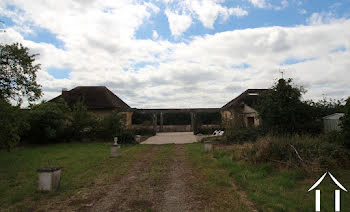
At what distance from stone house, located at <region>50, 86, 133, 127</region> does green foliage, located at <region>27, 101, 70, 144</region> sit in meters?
6.37

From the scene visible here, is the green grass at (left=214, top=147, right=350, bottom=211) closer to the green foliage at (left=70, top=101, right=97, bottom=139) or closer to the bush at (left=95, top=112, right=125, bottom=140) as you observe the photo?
the bush at (left=95, top=112, right=125, bottom=140)

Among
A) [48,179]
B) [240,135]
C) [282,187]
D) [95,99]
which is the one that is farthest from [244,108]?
[48,179]

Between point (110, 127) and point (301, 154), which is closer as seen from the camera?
point (301, 154)

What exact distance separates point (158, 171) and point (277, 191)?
3.70 meters

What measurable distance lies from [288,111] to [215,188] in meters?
8.21

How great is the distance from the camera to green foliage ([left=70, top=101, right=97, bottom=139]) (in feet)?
58.4

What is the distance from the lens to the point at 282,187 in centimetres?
531

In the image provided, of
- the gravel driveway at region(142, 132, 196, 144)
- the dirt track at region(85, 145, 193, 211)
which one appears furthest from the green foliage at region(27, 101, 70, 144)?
the dirt track at region(85, 145, 193, 211)

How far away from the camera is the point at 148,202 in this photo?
4660 mm

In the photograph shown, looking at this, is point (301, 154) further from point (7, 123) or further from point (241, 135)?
point (7, 123)

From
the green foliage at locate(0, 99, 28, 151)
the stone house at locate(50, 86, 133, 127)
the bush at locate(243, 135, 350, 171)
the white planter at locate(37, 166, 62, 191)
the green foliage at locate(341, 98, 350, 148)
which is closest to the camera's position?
the white planter at locate(37, 166, 62, 191)

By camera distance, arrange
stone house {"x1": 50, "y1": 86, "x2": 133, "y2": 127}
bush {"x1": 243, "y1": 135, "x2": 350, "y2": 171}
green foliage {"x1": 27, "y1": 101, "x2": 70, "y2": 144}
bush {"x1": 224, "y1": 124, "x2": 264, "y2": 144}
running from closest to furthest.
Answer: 1. bush {"x1": 243, "y1": 135, "x2": 350, "y2": 171}
2. bush {"x1": 224, "y1": 124, "x2": 264, "y2": 144}
3. green foliage {"x1": 27, "y1": 101, "x2": 70, "y2": 144}
4. stone house {"x1": 50, "y1": 86, "x2": 133, "y2": 127}

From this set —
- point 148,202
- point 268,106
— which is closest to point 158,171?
point 148,202

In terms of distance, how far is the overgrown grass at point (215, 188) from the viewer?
4352 millimetres
